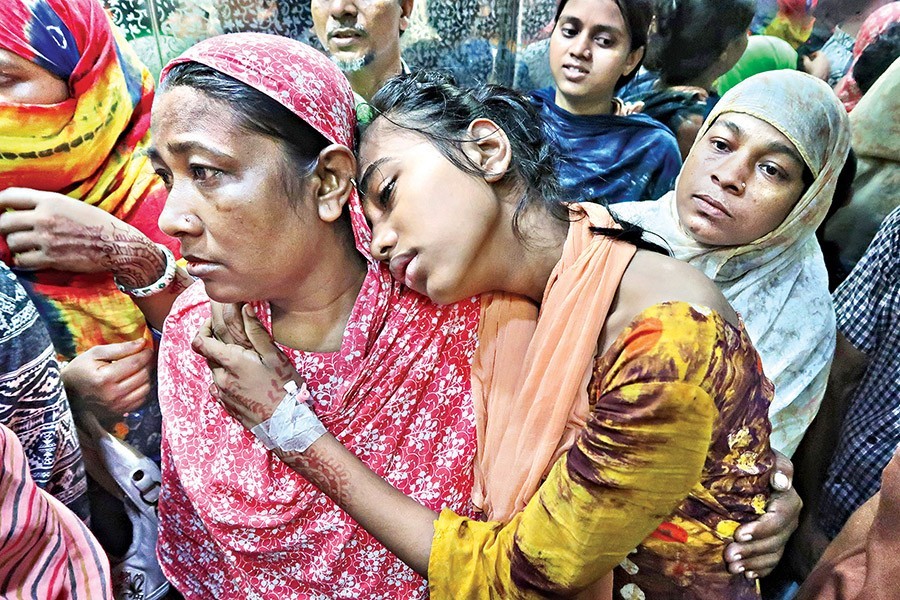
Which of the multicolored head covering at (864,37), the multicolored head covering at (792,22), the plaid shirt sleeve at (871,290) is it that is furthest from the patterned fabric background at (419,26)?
the plaid shirt sleeve at (871,290)

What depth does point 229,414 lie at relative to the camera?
3.84ft

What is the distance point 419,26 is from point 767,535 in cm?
159

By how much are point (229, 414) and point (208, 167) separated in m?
0.47

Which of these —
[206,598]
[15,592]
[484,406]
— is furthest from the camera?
[206,598]

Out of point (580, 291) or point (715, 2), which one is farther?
point (715, 2)

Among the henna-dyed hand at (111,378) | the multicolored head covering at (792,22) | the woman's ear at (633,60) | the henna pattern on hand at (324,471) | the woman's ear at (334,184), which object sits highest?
the multicolored head covering at (792,22)

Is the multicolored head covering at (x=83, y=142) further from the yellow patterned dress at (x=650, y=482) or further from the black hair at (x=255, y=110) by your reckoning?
the yellow patterned dress at (x=650, y=482)

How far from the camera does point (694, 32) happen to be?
2.18m

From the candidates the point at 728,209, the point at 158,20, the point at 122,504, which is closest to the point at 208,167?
the point at 158,20

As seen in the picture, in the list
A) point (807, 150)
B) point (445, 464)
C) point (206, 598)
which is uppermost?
point (807, 150)

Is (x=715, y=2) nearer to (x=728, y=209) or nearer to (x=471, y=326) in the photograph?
(x=728, y=209)

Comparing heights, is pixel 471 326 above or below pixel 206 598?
above

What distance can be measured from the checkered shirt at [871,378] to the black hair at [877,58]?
0.67 metres

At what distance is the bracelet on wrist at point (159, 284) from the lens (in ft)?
4.38
